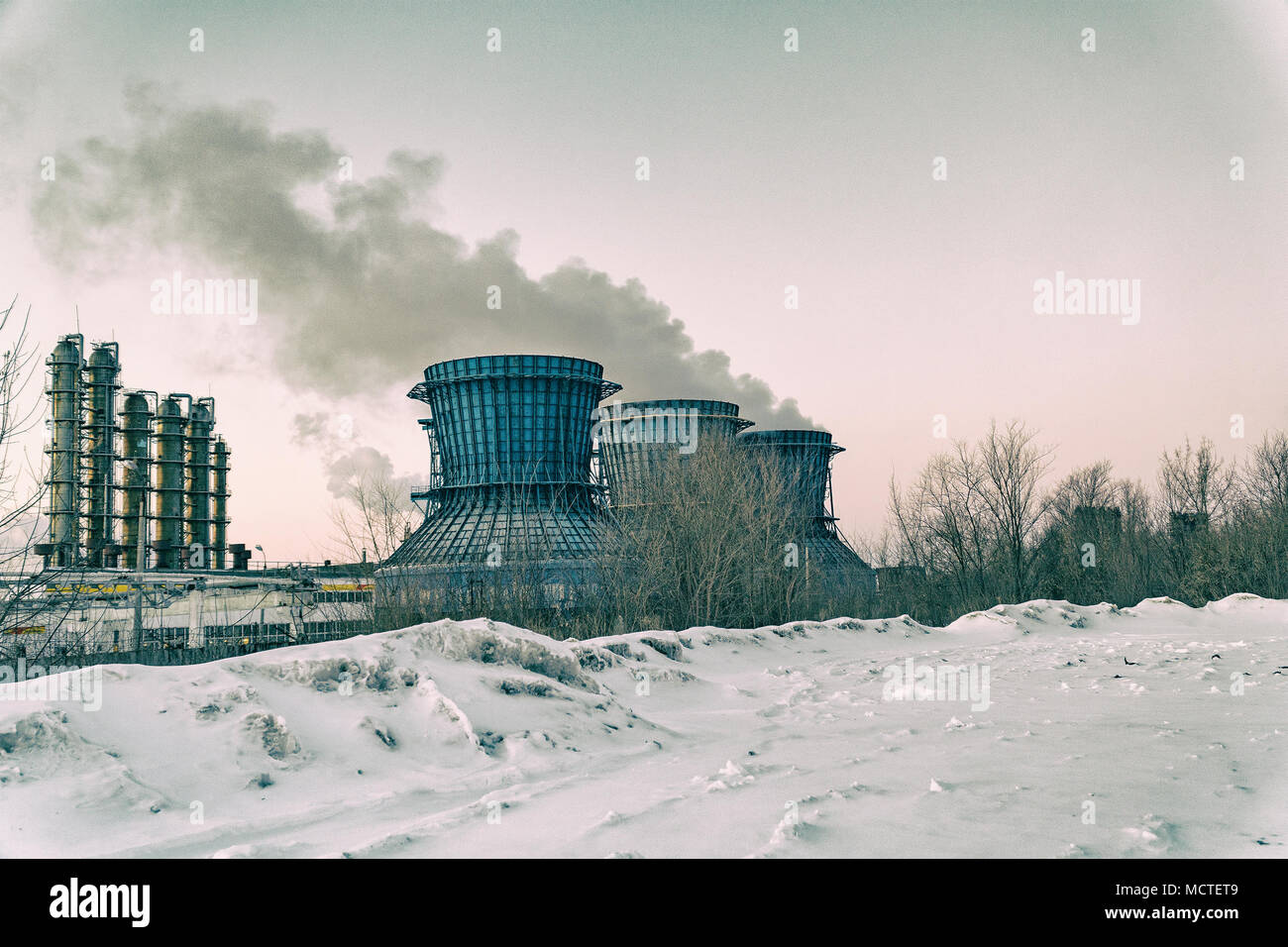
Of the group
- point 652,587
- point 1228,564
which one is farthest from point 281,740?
point 1228,564

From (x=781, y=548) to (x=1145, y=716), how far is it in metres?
15.6

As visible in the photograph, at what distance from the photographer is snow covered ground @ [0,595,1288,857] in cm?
415

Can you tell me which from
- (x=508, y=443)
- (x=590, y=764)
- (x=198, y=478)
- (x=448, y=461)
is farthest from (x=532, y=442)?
(x=590, y=764)

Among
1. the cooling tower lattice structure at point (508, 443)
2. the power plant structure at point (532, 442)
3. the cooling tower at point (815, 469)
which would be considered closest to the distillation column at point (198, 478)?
the power plant structure at point (532, 442)

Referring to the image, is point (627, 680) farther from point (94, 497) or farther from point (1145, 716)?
point (94, 497)

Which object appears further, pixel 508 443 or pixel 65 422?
pixel 508 443

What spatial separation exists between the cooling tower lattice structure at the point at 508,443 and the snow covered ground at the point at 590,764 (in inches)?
1203

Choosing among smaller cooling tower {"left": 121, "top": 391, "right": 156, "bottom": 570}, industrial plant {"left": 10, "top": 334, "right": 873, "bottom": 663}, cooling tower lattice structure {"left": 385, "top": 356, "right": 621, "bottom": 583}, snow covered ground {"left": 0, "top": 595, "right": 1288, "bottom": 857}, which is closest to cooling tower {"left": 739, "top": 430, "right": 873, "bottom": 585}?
industrial plant {"left": 10, "top": 334, "right": 873, "bottom": 663}

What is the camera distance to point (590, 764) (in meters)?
5.96

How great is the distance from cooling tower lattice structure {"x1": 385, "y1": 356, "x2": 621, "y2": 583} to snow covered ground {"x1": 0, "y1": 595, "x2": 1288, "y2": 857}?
30565 millimetres

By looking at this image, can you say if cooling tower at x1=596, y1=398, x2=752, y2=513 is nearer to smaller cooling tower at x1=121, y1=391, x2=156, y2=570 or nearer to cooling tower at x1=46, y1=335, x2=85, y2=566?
smaller cooling tower at x1=121, y1=391, x2=156, y2=570

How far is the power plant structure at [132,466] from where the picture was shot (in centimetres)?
3619

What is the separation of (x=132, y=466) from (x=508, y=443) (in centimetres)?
1726

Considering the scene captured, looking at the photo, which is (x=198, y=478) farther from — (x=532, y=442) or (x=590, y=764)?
(x=590, y=764)
